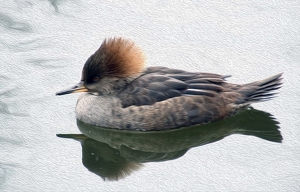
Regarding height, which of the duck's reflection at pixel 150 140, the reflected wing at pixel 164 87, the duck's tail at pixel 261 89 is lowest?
the duck's reflection at pixel 150 140

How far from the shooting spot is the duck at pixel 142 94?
774cm

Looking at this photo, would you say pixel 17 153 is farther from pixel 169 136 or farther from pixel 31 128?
pixel 169 136

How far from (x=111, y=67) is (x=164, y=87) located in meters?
0.64

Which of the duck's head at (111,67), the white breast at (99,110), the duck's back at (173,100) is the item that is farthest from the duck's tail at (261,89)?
the white breast at (99,110)

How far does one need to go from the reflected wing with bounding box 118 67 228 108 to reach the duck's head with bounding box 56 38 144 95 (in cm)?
13

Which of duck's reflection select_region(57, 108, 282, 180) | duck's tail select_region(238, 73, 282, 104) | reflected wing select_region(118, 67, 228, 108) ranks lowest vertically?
duck's reflection select_region(57, 108, 282, 180)

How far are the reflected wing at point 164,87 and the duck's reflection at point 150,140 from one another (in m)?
0.38

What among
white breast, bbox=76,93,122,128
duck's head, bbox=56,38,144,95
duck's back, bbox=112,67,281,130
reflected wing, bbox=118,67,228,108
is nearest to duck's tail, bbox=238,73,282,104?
duck's back, bbox=112,67,281,130

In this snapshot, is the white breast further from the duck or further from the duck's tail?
the duck's tail

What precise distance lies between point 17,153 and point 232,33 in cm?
365

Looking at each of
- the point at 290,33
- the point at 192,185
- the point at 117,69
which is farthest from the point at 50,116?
the point at 290,33

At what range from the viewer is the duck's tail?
8.01m

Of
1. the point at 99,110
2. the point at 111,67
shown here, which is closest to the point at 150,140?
the point at 99,110

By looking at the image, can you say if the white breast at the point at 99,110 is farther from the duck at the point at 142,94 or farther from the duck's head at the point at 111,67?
the duck's head at the point at 111,67
